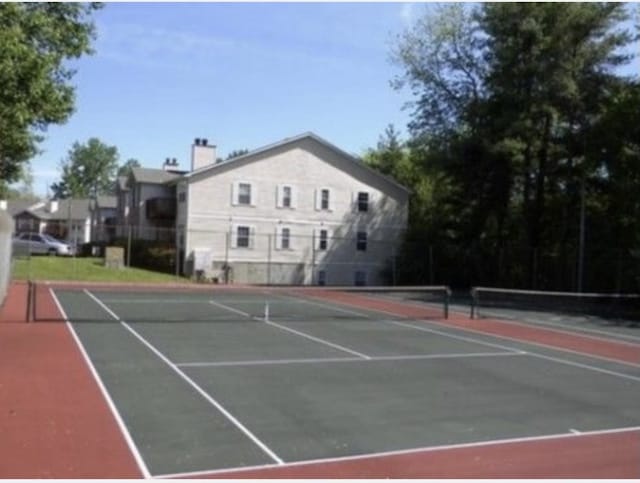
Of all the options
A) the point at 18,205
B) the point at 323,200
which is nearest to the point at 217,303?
the point at 323,200

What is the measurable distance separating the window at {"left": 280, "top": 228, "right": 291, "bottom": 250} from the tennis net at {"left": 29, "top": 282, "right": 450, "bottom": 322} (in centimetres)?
759

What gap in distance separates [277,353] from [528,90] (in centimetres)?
3041

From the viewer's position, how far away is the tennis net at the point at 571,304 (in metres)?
30.7

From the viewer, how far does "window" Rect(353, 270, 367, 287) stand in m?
47.6

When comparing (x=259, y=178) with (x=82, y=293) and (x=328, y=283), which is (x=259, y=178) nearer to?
(x=328, y=283)

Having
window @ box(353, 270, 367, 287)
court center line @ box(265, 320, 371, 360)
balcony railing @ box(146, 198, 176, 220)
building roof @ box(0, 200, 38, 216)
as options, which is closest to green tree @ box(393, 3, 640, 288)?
window @ box(353, 270, 367, 287)

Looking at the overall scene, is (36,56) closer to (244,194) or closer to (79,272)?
(79,272)

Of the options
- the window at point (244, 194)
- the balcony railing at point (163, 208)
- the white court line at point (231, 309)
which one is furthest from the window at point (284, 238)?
the white court line at point (231, 309)

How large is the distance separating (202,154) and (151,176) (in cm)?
481

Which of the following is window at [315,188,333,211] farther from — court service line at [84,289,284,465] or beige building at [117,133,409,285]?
court service line at [84,289,284,465]

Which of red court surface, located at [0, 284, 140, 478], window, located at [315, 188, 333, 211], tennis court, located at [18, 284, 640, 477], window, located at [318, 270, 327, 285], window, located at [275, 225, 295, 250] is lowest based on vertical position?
red court surface, located at [0, 284, 140, 478]

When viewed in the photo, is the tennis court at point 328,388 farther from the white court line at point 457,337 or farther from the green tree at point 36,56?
the green tree at point 36,56

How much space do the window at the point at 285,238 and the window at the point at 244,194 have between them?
2821 mm

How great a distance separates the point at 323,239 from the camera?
47469 mm
